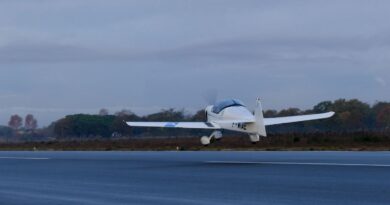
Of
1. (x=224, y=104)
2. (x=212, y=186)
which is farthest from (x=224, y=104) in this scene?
(x=212, y=186)

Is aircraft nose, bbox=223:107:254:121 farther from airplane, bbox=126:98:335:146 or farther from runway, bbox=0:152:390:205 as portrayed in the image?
runway, bbox=0:152:390:205

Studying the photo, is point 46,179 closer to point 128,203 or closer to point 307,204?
point 128,203

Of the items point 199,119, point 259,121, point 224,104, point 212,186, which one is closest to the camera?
point 212,186

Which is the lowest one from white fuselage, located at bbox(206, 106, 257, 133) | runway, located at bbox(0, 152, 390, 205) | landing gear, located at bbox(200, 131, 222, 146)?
runway, located at bbox(0, 152, 390, 205)

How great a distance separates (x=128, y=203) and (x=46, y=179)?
24.0ft

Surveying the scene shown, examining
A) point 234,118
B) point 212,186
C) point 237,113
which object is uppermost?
point 237,113

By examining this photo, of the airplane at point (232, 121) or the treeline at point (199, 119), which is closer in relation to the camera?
the airplane at point (232, 121)

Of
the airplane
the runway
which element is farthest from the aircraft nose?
the runway

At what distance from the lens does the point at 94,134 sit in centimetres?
12188

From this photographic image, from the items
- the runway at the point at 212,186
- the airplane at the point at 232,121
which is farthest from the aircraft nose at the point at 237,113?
the runway at the point at 212,186

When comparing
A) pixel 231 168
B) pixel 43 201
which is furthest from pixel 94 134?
pixel 43 201

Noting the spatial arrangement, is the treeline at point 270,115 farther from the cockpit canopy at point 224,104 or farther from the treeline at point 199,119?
the cockpit canopy at point 224,104

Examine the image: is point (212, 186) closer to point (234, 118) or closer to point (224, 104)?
point (234, 118)

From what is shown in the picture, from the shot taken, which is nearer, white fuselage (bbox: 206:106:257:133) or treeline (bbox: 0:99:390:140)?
white fuselage (bbox: 206:106:257:133)
